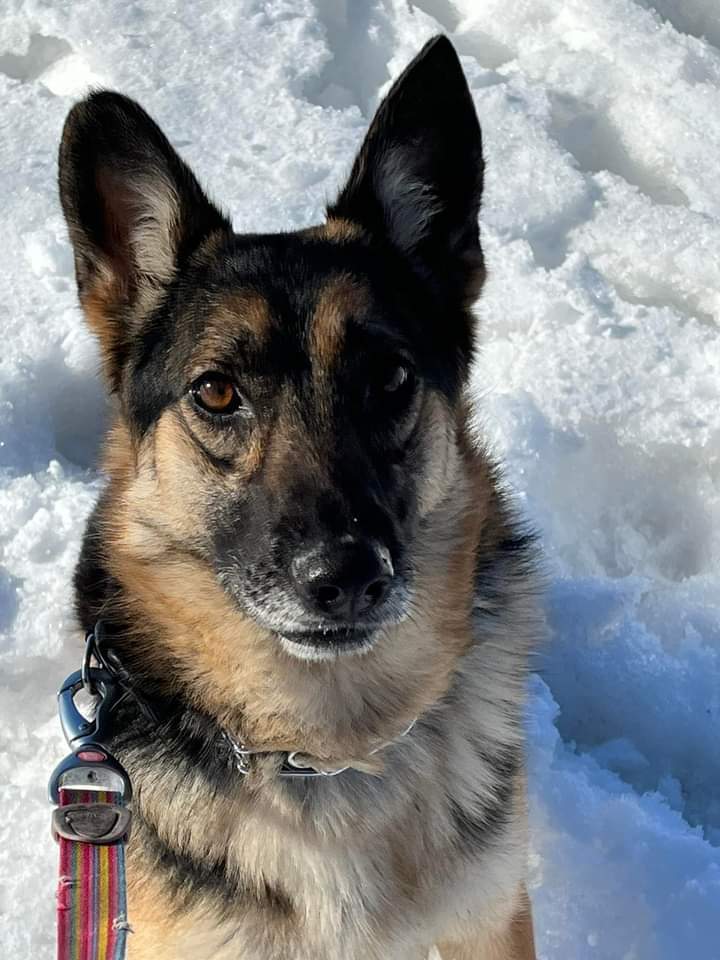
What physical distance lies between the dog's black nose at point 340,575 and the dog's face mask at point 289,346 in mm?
11

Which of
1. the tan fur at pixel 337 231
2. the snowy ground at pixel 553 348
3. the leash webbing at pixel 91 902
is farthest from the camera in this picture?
the snowy ground at pixel 553 348

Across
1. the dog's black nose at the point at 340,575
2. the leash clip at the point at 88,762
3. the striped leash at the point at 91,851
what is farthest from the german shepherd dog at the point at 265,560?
the striped leash at the point at 91,851

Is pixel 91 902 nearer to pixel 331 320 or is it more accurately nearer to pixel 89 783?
pixel 89 783

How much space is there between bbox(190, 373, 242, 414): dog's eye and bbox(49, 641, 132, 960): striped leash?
93cm

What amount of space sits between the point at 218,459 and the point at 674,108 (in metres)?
4.35

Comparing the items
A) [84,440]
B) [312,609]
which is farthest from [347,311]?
[84,440]

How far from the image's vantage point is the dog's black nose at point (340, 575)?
8.47 feet

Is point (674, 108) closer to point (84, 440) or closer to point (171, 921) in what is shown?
point (84, 440)

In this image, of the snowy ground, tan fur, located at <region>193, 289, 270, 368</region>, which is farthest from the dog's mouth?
the snowy ground

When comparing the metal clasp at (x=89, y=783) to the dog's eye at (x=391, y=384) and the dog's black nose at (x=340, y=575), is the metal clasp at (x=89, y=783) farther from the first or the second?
the dog's eye at (x=391, y=384)

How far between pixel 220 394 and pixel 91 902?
1.32 m

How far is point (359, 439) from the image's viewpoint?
295cm

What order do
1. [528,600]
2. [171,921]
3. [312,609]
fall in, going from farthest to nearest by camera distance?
[528,600] → [171,921] → [312,609]

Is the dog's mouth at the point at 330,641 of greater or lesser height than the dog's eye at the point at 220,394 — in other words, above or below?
below
